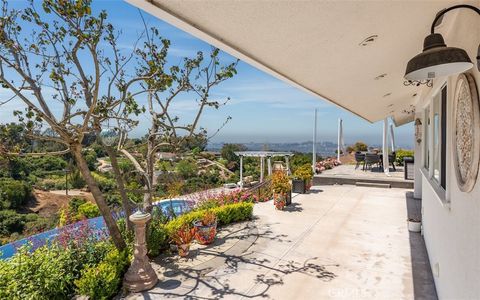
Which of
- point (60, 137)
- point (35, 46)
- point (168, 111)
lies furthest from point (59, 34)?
point (168, 111)

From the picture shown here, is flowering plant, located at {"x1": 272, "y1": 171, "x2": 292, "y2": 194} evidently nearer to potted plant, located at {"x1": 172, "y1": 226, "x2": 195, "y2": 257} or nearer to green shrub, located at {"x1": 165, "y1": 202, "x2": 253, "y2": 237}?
green shrub, located at {"x1": 165, "y1": 202, "x2": 253, "y2": 237}

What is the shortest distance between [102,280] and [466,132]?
181 inches

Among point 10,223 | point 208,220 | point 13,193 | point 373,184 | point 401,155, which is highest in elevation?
point 401,155

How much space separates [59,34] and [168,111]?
240 centimetres

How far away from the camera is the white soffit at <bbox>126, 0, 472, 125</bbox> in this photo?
189 centimetres

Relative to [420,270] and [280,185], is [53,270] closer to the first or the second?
[420,270]

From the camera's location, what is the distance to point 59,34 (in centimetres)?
448

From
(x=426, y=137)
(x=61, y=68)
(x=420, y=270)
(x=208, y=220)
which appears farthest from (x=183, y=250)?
(x=426, y=137)

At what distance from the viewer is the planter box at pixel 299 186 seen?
1101 centimetres

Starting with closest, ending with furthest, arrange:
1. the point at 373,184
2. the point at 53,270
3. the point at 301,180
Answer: the point at 53,270
the point at 301,180
the point at 373,184

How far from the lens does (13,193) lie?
19297 millimetres

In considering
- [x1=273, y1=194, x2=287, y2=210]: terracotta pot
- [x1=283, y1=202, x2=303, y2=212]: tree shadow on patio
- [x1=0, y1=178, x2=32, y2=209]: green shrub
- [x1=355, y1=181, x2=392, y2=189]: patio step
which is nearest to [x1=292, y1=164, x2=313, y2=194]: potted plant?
[x1=283, y1=202, x2=303, y2=212]: tree shadow on patio

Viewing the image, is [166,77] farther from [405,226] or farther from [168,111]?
[405,226]

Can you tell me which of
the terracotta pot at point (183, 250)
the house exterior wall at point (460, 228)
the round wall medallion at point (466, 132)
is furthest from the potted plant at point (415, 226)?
the terracotta pot at point (183, 250)
